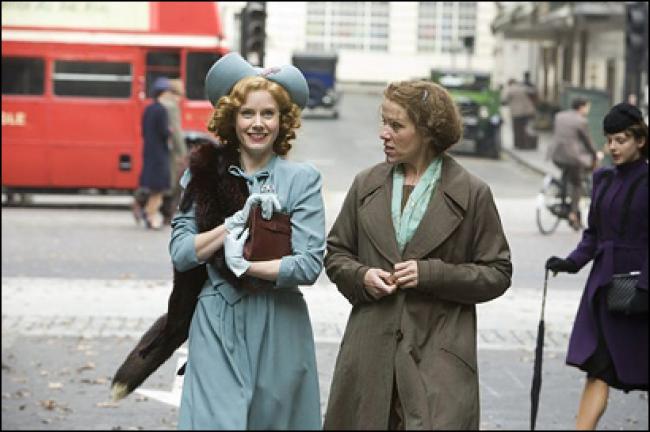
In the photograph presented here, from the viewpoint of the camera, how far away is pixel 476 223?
4.80m

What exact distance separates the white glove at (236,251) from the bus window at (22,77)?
2186cm

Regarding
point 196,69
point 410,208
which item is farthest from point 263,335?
point 196,69

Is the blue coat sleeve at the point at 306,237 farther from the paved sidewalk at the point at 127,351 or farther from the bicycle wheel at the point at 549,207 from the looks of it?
the bicycle wheel at the point at 549,207

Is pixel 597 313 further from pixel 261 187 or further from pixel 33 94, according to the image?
pixel 33 94

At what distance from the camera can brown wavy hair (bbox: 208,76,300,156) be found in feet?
14.9

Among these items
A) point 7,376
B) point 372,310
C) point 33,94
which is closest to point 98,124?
point 33,94

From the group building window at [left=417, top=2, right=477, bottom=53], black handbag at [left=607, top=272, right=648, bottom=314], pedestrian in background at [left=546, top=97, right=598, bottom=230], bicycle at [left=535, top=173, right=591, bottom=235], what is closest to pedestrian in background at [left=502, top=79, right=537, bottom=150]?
building window at [left=417, top=2, right=477, bottom=53]

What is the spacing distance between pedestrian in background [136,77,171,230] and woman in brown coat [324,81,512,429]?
15.5m

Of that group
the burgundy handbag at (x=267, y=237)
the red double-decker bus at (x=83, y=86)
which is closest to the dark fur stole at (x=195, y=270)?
the burgundy handbag at (x=267, y=237)

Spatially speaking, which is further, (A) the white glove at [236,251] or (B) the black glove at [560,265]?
(B) the black glove at [560,265]

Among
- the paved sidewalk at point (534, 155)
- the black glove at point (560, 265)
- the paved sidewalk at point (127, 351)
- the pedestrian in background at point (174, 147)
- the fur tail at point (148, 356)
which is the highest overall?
Result: the fur tail at point (148, 356)

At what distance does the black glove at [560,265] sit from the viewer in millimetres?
7381

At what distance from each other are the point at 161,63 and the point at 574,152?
7668mm

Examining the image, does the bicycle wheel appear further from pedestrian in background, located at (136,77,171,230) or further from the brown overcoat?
the brown overcoat
